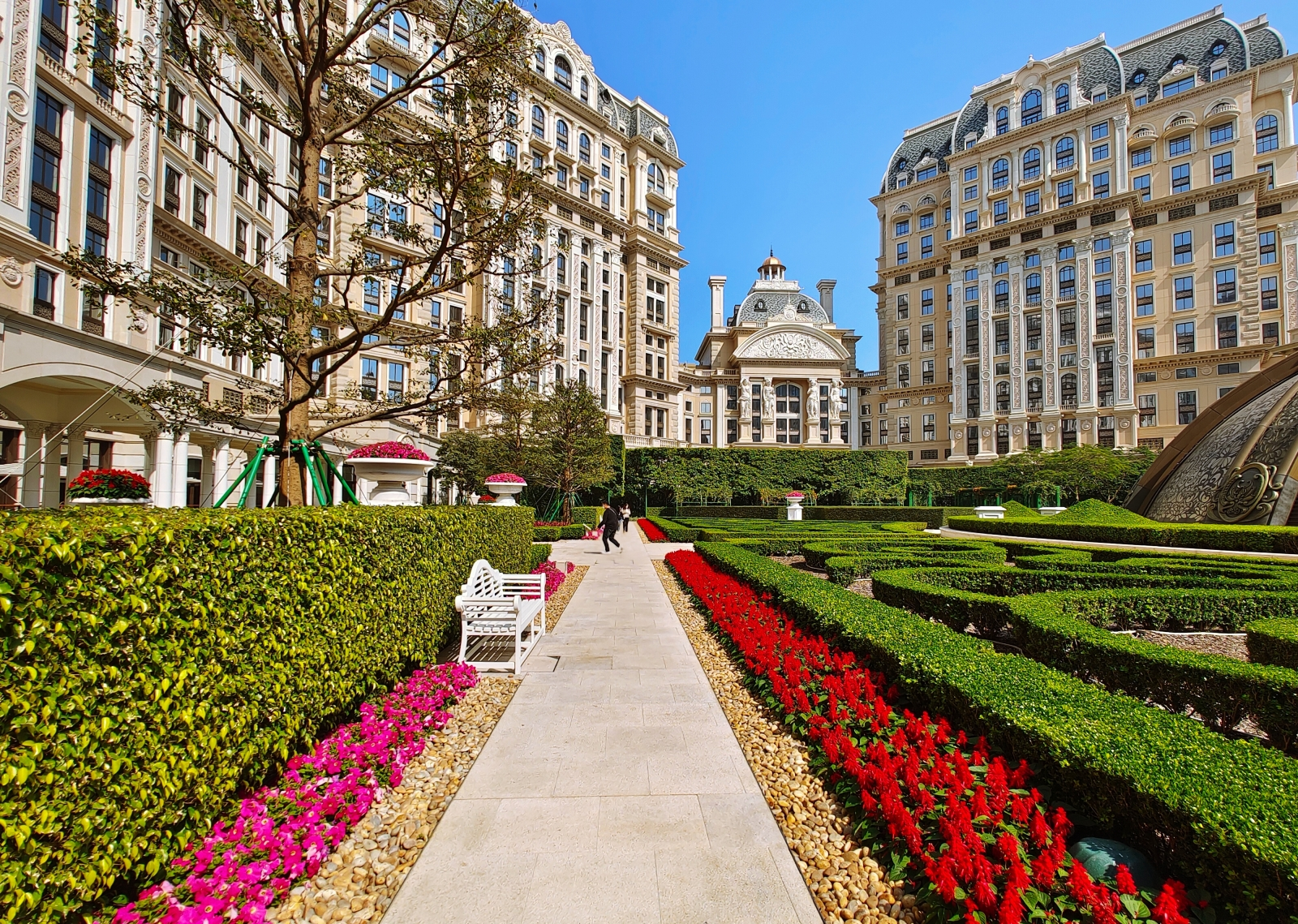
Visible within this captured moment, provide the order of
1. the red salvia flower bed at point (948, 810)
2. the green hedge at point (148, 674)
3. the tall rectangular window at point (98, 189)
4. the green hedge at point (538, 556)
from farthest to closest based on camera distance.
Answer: the tall rectangular window at point (98, 189) < the green hedge at point (538, 556) < the red salvia flower bed at point (948, 810) < the green hedge at point (148, 674)

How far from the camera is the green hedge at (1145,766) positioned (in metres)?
2.01

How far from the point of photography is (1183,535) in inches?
544

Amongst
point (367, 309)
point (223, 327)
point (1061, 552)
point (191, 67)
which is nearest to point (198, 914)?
point (223, 327)

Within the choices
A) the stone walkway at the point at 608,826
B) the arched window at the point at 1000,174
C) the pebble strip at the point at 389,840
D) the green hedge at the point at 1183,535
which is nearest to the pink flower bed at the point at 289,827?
the pebble strip at the point at 389,840

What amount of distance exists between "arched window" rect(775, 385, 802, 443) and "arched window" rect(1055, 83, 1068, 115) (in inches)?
1348

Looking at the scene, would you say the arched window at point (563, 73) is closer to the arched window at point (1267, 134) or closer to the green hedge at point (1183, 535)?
the green hedge at point (1183, 535)

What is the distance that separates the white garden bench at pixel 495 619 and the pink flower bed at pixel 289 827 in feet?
5.20

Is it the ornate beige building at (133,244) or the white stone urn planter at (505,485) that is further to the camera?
→ the white stone urn planter at (505,485)

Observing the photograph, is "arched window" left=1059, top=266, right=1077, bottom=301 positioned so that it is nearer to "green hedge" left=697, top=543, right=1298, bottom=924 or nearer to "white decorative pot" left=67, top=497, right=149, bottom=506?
"green hedge" left=697, top=543, right=1298, bottom=924

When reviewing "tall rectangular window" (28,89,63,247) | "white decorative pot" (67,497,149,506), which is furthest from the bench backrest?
"tall rectangular window" (28,89,63,247)

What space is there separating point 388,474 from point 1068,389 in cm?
5804

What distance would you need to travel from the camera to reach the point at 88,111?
1788 centimetres

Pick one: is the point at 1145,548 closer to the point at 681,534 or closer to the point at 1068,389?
the point at 681,534

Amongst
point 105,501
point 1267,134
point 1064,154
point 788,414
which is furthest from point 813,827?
point 1267,134
